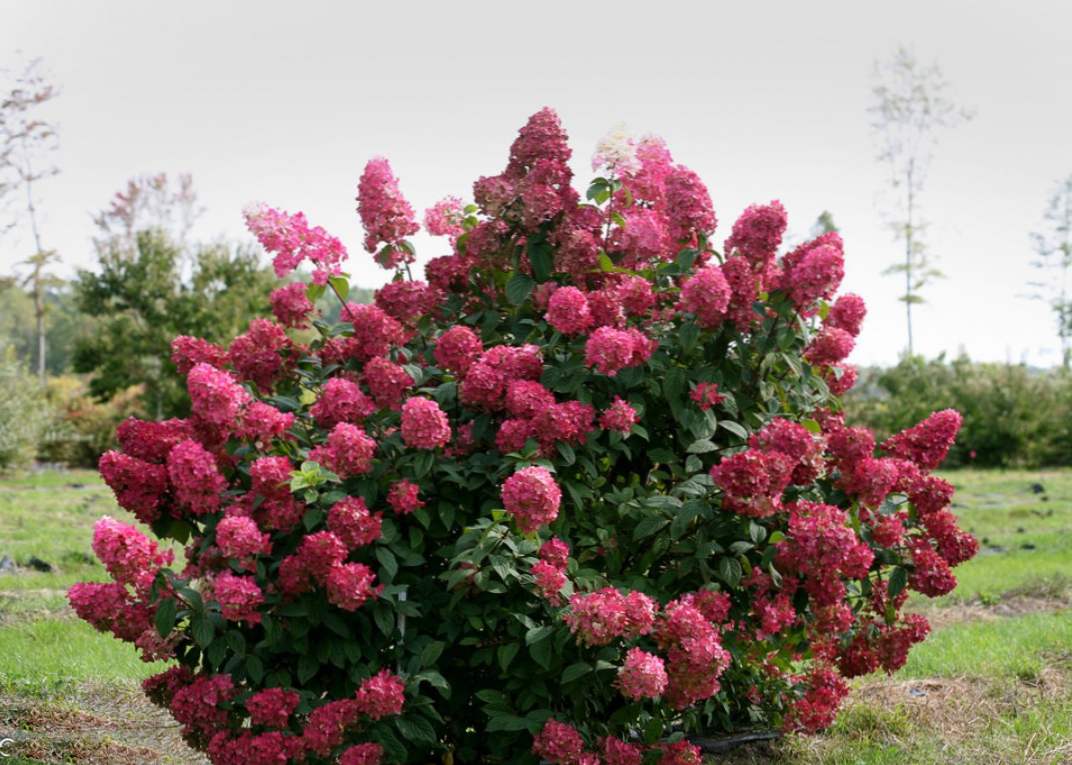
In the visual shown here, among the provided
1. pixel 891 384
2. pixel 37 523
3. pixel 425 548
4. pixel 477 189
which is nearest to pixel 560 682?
pixel 425 548

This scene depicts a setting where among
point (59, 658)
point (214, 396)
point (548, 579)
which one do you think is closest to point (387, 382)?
point (214, 396)

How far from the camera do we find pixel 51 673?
5.80m

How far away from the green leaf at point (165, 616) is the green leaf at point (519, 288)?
5.16ft

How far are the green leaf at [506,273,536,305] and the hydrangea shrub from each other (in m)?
0.04

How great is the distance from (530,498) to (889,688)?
3.13m

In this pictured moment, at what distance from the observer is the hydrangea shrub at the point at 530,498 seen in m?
3.36

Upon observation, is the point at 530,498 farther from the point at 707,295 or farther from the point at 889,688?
the point at 889,688

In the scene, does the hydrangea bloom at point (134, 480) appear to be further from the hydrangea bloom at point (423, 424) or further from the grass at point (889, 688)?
the grass at point (889, 688)

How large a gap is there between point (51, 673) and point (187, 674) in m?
2.62

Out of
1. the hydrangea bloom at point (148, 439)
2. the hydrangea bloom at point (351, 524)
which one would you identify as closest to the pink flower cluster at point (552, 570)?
the hydrangea bloom at point (351, 524)

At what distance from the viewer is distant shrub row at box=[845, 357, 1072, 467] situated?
78.2ft

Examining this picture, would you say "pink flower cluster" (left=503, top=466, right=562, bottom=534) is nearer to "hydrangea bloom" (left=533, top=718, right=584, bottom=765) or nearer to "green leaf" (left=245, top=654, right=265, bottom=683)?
"hydrangea bloom" (left=533, top=718, right=584, bottom=765)

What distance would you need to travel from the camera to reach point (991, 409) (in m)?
24.2

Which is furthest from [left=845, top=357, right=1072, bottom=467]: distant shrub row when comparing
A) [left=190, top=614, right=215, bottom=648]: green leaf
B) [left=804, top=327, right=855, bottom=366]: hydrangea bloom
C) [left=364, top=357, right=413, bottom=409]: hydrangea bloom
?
[left=190, top=614, right=215, bottom=648]: green leaf
